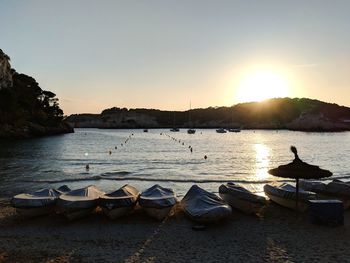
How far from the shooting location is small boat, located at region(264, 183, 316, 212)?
63.5 ft

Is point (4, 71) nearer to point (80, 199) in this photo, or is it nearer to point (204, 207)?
point (80, 199)

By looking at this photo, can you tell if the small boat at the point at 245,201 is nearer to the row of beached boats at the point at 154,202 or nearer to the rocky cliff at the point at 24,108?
the row of beached boats at the point at 154,202

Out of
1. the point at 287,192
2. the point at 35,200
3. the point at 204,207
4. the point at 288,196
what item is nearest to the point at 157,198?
the point at 204,207

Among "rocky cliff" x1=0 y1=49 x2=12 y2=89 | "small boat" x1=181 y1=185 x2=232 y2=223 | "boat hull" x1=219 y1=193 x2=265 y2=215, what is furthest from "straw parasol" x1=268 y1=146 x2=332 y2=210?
"rocky cliff" x1=0 y1=49 x2=12 y2=89

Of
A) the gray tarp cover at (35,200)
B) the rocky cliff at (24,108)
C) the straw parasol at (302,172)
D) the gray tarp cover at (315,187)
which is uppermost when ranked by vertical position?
the rocky cliff at (24,108)

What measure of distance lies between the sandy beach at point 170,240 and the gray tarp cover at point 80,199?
2.39 ft

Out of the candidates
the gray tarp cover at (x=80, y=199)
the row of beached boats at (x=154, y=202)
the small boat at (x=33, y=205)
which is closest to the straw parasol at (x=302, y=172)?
the row of beached boats at (x=154, y=202)

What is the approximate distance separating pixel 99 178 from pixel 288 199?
21898 millimetres

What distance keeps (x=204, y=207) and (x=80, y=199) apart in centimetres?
601

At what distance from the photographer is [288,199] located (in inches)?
787

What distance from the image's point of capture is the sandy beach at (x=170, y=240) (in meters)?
13.4

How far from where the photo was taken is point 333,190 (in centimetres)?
2114

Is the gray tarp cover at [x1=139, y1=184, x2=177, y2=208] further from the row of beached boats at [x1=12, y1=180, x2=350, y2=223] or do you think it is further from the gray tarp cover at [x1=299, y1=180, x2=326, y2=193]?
the gray tarp cover at [x1=299, y1=180, x2=326, y2=193]

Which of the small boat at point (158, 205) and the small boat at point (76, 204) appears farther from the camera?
the small boat at point (158, 205)
